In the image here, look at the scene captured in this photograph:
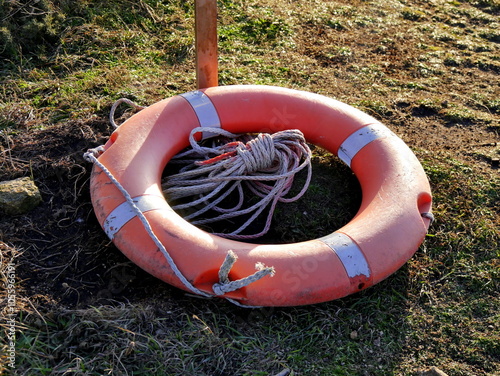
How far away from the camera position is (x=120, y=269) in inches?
87.1

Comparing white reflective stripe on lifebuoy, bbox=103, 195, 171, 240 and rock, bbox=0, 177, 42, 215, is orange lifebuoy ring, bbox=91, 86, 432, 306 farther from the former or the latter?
rock, bbox=0, 177, 42, 215

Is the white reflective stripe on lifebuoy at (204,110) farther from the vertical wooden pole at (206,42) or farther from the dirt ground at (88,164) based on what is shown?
the dirt ground at (88,164)

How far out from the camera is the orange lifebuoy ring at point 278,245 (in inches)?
79.8

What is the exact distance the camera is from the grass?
6.41 ft

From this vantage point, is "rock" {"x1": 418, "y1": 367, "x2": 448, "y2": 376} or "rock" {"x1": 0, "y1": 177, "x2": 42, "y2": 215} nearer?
"rock" {"x1": 418, "y1": 367, "x2": 448, "y2": 376}

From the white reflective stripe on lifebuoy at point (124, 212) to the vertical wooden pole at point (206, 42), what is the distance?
87 cm

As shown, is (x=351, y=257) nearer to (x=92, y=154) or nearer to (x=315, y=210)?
(x=315, y=210)

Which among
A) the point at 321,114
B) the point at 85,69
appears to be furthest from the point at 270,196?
the point at 85,69

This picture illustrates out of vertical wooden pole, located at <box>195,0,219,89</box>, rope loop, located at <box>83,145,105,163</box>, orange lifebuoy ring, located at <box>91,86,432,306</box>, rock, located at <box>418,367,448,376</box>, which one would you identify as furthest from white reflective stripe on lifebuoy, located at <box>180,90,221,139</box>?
rock, located at <box>418,367,448,376</box>

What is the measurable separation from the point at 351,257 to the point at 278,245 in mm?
286

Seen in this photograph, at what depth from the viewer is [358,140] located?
8.48 feet

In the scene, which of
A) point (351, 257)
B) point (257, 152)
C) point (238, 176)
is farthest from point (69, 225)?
point (351, 257)

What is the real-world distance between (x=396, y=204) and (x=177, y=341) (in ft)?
3.42

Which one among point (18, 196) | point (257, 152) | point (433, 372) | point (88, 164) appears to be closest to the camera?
point (433, 372)
